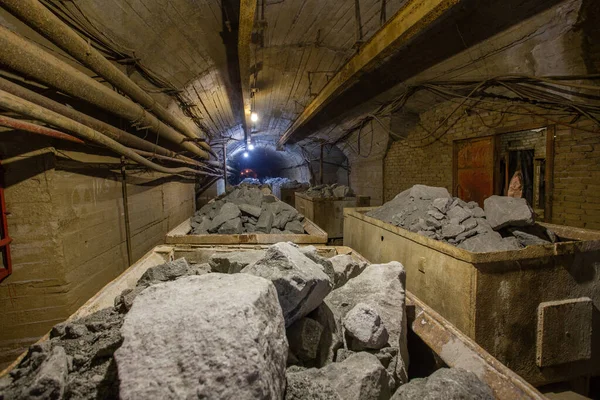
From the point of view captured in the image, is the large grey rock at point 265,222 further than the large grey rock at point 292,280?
Yes

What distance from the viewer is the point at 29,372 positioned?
3.06ft

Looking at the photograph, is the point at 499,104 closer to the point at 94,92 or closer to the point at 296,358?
the point at 296,358

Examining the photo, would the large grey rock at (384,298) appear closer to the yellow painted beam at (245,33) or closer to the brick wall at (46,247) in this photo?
the brick wall at (46,247)

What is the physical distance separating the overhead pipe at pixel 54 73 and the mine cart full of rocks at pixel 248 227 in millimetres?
1582

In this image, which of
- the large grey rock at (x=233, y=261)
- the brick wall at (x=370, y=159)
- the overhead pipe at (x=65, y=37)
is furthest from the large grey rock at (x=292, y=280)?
the brick wall at (x=370, y=159)

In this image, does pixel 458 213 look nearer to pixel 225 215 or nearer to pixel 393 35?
pixel 393 35

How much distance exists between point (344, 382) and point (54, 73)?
2.86m

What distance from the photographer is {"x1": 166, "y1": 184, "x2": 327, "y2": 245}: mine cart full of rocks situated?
131 inches

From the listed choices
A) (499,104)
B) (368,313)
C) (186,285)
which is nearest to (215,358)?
(186,285)

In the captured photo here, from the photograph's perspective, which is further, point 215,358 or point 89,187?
point 89,187

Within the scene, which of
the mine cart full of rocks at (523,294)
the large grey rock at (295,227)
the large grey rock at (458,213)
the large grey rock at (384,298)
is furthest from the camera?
the large grey rock at (295,227)

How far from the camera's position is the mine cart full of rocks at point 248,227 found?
10.9ft

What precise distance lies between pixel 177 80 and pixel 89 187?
247 cm

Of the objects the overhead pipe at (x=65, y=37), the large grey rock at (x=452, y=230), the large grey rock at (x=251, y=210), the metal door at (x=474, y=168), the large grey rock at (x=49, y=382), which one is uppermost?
the overhead pipe at (x=65, y=37)
